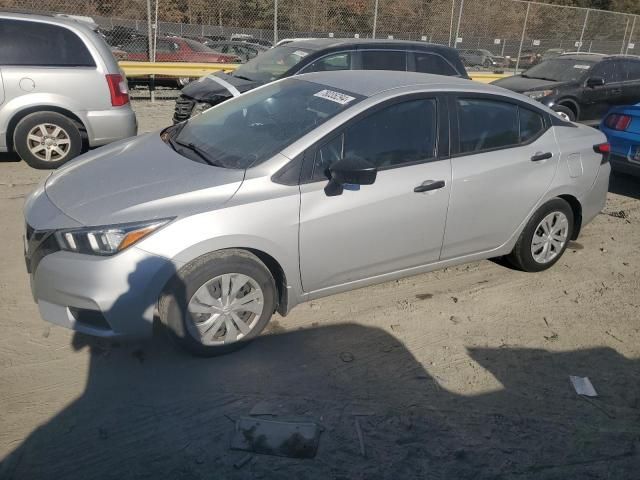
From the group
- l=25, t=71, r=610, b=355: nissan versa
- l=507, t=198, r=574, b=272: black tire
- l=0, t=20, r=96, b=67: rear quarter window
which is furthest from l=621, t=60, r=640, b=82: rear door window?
l=0, t=20, r=96, b=67: rear quarter window

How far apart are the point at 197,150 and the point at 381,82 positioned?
1.40 m

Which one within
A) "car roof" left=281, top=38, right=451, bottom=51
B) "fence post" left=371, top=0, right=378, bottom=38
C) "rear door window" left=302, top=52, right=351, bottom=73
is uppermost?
"fence post" left=371, top=0, right=378, bottom=38

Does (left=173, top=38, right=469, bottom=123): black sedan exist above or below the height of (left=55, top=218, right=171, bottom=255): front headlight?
above

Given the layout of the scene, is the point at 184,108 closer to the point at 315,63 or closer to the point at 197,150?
the point at 315,63

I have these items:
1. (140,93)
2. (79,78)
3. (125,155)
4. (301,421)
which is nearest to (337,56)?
Answer: (79,78)

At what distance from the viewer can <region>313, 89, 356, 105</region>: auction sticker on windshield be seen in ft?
12.2

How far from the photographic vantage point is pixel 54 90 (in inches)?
261

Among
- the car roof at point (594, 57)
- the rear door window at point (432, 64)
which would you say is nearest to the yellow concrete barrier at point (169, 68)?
the rear door window at point (432, 64)

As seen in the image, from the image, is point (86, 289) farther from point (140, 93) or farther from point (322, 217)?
point (140, 93)

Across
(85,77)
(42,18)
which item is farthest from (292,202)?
(42,18)

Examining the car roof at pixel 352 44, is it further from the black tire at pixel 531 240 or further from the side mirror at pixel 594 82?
the black tire at pixel 531 240

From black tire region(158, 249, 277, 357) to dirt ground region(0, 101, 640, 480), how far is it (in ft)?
0.44

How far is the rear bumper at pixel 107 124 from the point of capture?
6840mm

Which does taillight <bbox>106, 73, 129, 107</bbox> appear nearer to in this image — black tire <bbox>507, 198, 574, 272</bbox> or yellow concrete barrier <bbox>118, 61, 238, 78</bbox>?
black tire <bbox>507, 198, 574, 272</bbox>
